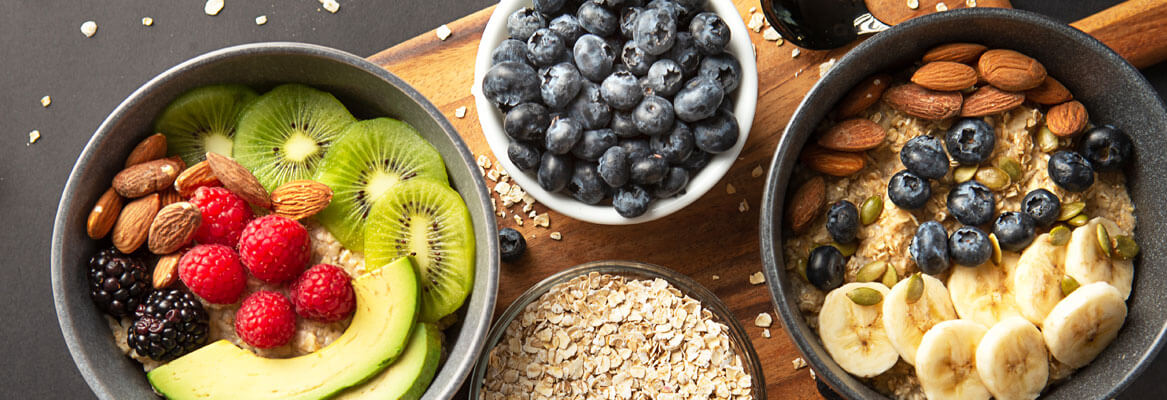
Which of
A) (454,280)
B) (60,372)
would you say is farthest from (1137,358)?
(60,372)

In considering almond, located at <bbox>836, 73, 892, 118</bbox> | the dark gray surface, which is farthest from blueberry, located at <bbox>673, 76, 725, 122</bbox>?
the dark gray surface

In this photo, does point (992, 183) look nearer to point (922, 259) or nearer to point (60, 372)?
point (922, 259)

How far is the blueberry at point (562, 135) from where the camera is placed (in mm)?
A: 1196

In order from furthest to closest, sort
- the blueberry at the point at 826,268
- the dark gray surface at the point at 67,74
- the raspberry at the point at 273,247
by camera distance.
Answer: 1. the dark gray surface at the point at 67,74
2. the blueberry at the point at 826,268
3. the raspberry at the point at 273,247

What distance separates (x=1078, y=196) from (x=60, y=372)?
192cm

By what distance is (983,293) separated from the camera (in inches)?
48.5

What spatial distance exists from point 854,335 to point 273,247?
34.9 inches

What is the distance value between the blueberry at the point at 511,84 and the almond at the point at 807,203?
0.46 meters

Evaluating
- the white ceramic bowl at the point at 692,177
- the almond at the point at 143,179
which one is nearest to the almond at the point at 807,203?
the white ceramic bowl at the point at 692,177

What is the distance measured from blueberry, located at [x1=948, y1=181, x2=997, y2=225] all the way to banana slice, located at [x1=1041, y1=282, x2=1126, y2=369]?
0.17 meters

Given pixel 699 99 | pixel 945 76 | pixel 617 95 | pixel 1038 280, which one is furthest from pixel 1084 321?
pixel 617 95

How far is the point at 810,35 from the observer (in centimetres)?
139

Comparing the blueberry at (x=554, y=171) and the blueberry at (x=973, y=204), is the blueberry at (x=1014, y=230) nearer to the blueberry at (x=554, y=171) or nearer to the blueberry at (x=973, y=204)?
the blueberry at (x=973, y=204)

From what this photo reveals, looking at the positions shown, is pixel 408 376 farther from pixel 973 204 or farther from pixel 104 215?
pixel 973 204
